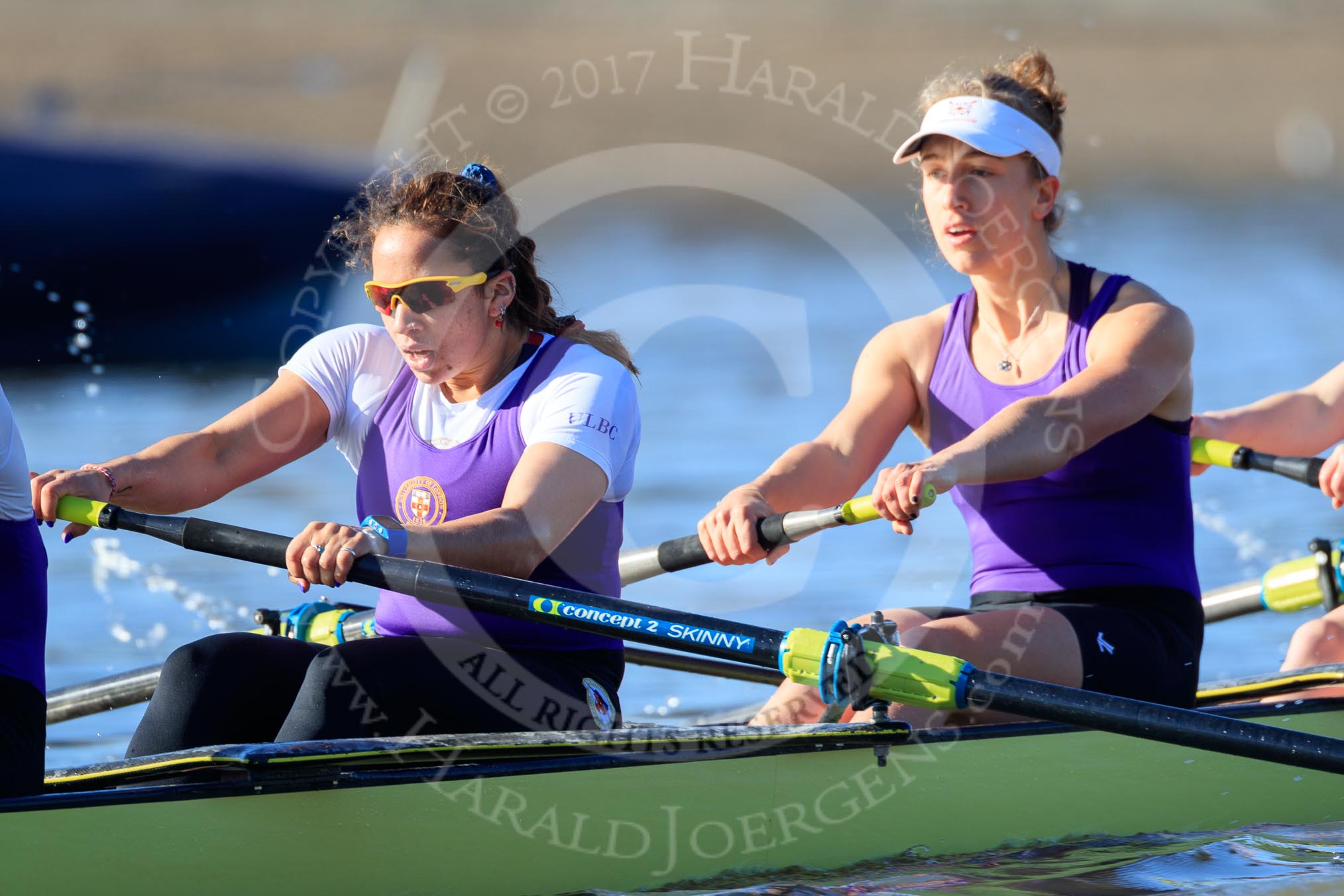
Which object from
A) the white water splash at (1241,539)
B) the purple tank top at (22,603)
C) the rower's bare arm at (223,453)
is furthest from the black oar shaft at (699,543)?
the white water splash at (1241,539)

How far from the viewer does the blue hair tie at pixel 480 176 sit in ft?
10.9

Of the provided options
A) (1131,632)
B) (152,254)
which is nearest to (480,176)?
(1131,632)

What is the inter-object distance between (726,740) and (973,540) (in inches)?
39.9

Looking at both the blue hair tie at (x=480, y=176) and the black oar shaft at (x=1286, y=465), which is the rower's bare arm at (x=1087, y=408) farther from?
the black oar shaft at (x=1286, y=465)

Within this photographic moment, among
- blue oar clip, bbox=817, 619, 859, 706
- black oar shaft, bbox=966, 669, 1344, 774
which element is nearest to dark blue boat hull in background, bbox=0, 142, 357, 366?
blue oar clip, bbox=817, 619, 859, 706

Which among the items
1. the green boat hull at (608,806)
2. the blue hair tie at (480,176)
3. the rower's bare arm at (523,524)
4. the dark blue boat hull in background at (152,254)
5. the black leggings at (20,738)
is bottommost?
the green boat hull at (608,806)

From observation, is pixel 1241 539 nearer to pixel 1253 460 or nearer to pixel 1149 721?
pixel 1253 460

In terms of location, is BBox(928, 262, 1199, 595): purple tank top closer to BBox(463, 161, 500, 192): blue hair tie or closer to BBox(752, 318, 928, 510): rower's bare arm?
BBox(752, 318, 928, 510): rower's bare arm

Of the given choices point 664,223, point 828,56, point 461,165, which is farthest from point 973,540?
point 828,56

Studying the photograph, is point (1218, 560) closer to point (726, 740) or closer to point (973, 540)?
point (973, 540)

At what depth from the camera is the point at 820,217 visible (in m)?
21.7

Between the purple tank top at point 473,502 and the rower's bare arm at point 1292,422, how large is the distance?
2281 mm

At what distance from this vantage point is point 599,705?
3199 mm

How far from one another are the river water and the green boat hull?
104 millimetres
